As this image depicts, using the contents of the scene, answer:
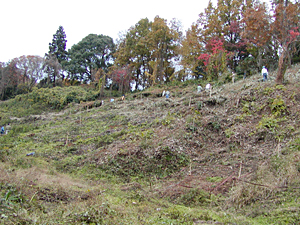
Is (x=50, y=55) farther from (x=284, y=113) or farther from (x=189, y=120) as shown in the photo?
(x=284, y=113)

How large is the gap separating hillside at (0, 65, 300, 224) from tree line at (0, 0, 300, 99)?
15.8 ft

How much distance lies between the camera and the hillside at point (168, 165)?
6.36 meters

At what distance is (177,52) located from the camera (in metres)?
32.1

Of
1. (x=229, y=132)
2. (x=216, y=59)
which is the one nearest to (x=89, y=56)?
(x=216, y=59)

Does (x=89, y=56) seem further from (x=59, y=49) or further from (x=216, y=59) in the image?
(x=216, y=59)

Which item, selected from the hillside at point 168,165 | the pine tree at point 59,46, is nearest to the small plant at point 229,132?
the hillside at point 168,165

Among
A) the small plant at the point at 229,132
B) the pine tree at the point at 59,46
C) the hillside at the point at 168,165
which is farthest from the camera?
the pine tree at the point at 59,46

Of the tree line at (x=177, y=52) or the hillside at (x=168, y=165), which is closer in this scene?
the hillside at (x=168, y=165)

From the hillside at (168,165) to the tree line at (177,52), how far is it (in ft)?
15.8

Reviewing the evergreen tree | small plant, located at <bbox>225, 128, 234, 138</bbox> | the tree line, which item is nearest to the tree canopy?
the tree line

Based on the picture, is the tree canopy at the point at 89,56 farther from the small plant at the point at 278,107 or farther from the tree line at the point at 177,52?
the small plant at the point at 278,107

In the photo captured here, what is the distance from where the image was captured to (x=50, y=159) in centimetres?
1418

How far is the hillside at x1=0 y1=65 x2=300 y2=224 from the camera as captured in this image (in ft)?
20.9

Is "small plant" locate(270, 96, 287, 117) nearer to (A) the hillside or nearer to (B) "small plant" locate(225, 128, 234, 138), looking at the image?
(A) the hillside
